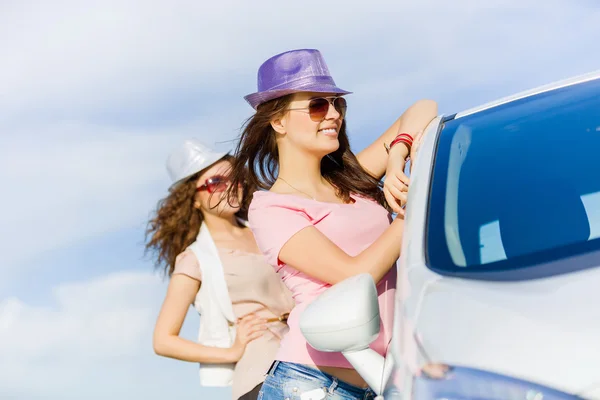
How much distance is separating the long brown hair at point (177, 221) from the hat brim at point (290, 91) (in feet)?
6.33

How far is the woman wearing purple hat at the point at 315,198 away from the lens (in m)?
3.04

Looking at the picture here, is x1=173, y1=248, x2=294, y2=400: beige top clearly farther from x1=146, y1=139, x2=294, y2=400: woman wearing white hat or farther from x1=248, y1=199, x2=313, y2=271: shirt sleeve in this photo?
x1=248, y1=199, x2=313, y2=271: shirt sleeve

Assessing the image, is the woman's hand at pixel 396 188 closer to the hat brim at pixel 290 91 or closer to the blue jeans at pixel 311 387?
the hat brim at pixel 290 91

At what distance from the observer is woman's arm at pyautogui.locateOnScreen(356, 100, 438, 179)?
3.41m

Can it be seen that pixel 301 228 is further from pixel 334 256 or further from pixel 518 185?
pixel 518 185

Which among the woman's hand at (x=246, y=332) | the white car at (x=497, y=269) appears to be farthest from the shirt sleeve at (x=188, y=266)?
the white car at (x=497, y=269)

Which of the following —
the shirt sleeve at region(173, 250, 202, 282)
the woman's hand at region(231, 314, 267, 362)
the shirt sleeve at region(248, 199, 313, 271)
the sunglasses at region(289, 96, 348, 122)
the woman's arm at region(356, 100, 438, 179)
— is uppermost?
the sunglasses at region(289, 96, 348, 122)

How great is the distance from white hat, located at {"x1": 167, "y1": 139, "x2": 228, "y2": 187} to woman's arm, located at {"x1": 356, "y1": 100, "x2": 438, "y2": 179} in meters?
2.12

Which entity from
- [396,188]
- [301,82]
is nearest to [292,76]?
[301,82]

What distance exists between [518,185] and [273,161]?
57.2 inches

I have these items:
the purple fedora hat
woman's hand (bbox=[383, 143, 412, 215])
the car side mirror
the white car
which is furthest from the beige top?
the car side mirror

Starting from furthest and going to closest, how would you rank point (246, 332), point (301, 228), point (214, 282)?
point (214, 282)
point (246, 332)
point (301, 228)

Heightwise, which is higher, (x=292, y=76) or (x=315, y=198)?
(x=292, y=76)

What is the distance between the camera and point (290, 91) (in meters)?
3.58
